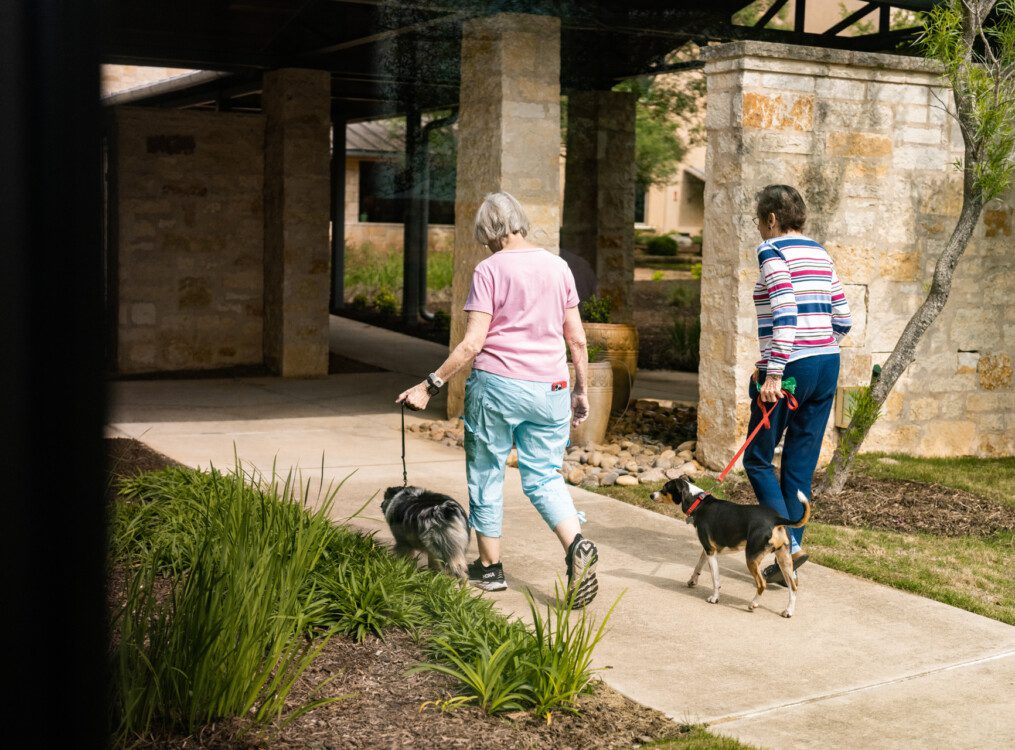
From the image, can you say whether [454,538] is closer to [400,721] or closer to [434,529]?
[434,529]

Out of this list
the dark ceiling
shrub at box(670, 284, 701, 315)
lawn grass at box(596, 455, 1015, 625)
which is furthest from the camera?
shrub at box(670, 284, 701, 315)

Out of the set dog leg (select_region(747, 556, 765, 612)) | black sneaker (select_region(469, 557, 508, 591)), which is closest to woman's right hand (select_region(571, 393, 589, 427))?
black sneaker (select_region(469, 557, 508, 591))

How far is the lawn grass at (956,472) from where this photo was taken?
7.79m

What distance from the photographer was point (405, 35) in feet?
42.2

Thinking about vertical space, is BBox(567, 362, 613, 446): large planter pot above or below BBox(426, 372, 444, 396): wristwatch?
below

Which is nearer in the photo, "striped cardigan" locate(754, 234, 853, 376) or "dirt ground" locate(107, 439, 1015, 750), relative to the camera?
"dirt ground" locate(107, 439, 1015, 750)

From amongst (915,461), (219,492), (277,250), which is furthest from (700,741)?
(277,250)

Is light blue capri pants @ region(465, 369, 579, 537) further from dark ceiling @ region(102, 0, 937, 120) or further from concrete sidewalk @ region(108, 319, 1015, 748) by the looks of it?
dark ceiling @ region(102, 0, 937, 120)

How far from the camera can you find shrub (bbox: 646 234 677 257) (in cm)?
2512

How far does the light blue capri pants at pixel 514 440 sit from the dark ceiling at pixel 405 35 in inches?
209

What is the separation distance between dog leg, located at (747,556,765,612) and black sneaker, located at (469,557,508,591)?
108 centimetres

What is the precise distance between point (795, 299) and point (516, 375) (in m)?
1.42

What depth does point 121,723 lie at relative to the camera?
315 cm

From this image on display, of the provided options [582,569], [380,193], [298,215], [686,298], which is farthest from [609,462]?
[380,193]
